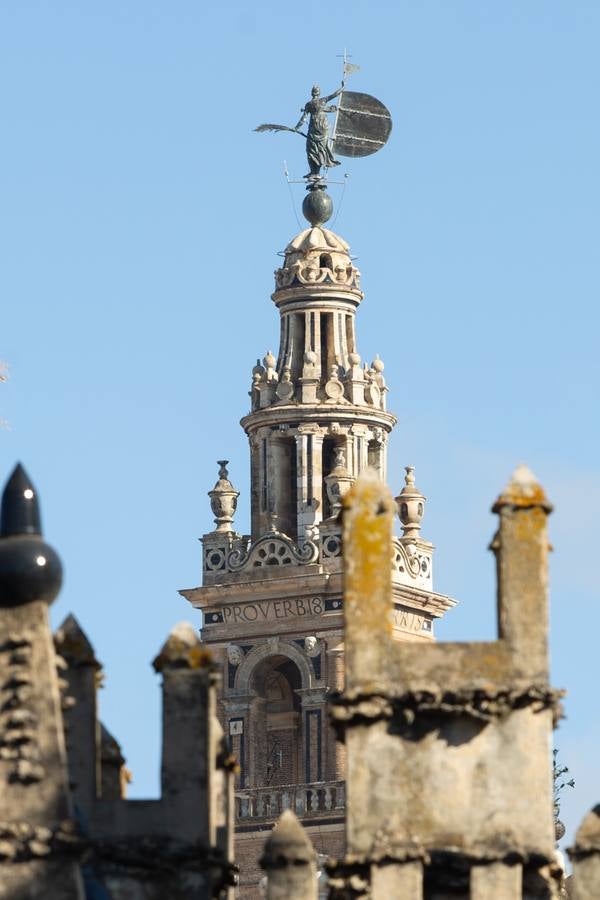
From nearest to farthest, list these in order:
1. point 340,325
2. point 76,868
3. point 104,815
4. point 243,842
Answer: point 76,868, point 104,815, point 243,842, point 340,325

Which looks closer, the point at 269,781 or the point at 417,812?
the point at 417,812

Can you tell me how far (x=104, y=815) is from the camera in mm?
41094

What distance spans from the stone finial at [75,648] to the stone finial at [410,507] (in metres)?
98.1

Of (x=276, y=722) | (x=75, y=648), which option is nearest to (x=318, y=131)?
(x=276, y=722)

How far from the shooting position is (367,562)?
39188 mm

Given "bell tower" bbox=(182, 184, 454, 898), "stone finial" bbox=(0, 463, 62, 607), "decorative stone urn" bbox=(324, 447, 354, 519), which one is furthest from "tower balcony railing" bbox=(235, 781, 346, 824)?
"stone finial" bbox=(0, 463, 62, 607)

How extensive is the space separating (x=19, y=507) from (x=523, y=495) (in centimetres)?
465

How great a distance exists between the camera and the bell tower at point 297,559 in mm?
137750

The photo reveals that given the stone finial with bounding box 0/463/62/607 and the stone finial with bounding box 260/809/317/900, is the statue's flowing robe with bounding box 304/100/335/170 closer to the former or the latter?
the stone finial with bounding box 260/809/317/900

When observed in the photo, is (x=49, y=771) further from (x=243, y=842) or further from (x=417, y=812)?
(x=243, y=842)

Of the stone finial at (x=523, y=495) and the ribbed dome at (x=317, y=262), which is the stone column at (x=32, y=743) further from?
the ribbed dome at (x=317, y=262)

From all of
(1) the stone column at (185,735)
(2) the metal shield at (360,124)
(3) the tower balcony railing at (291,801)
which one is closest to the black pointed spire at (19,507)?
(1) the stone column at (185,735)

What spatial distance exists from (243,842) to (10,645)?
9864 centimetres

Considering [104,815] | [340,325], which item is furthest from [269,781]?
[104,815]
